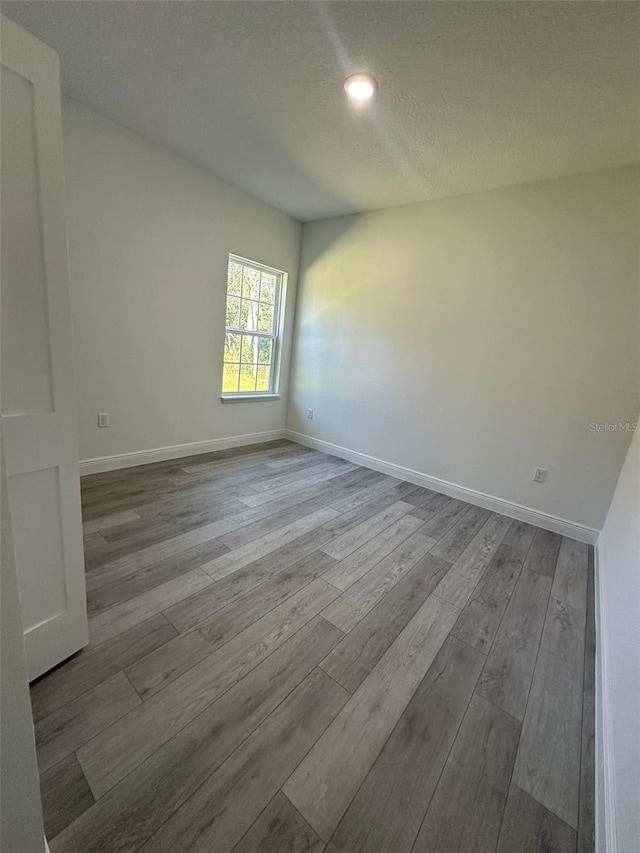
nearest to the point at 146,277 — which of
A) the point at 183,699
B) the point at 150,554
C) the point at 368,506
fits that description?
the point at 150,554

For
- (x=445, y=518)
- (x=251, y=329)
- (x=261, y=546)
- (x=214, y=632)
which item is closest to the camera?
(x=214, y=632)

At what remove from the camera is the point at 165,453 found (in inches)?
126

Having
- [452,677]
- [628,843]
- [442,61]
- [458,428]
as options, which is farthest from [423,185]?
[628,843]

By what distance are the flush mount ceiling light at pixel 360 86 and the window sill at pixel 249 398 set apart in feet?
A: 8.70

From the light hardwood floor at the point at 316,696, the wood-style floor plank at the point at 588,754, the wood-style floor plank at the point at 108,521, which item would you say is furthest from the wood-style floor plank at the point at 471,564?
the wood-style floor plank at the point at 108,521

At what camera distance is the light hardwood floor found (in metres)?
0.87

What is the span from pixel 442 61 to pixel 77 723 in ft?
9.84

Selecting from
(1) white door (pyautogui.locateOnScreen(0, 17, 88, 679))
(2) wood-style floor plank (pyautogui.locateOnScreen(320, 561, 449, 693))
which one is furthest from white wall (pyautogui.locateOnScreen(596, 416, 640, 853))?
(1) white door (pyautogui.locateOnScreen(0, 17, 88, 679))

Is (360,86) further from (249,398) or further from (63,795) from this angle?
(63,795)

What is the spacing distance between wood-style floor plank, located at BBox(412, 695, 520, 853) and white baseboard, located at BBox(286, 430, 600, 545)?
181 cm

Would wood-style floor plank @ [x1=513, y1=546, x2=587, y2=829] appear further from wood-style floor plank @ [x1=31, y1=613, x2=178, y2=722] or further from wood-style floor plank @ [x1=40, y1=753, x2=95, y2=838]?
wood-style floor plank @ [x1=31, y1=613, x2=178, y2=722]

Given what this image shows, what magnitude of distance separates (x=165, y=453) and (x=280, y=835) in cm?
286

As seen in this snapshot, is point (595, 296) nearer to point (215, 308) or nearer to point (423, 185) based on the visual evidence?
point (423, 185)

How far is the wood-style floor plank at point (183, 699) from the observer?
0.94 m
